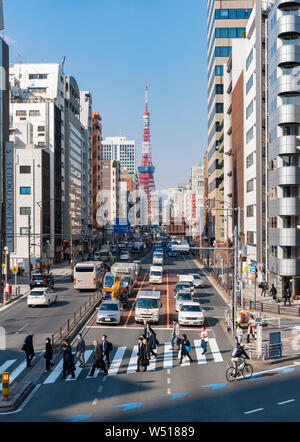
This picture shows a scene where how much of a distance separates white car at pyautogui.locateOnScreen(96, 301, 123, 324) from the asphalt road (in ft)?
23.0

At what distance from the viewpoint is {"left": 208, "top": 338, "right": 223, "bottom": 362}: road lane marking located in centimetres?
2602

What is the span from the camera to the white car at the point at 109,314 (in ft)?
113

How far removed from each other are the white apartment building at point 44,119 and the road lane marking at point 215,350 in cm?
5628

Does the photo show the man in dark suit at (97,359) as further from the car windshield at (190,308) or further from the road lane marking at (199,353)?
the car windshield at (190,308)

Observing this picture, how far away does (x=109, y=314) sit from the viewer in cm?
3466

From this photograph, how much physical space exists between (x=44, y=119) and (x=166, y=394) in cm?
7988

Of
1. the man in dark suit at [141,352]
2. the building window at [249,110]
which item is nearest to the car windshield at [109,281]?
the man in dark suit at [141,352]

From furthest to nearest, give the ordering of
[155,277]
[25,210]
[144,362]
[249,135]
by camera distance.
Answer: [25,210] < [249,135] < [155,277] < [144,362]

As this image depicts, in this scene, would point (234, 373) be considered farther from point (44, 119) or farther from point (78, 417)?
point (44, 119)

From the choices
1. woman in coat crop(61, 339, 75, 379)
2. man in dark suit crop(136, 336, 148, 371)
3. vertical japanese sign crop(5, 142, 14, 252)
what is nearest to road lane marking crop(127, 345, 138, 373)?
man in dark suit crop(136, 336, 148, 371)

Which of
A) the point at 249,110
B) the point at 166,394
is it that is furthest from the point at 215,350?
the point at 249,110

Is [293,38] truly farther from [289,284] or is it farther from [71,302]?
[71,302]

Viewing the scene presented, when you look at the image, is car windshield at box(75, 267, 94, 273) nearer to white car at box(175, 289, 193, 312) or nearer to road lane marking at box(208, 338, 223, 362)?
white car at box(175, 289, 193, 312)

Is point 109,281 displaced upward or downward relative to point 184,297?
upward
